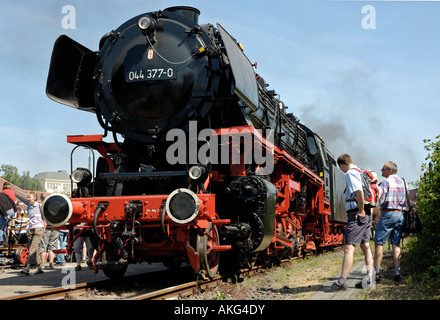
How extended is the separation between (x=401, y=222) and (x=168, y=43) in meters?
4.22

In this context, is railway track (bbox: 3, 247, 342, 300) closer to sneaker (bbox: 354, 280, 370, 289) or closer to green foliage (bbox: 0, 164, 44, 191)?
sneaker (bbox: 354, 280, 370, 289)

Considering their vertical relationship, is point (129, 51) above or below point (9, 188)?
above

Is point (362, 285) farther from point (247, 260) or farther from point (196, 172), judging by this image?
point (196, 172)

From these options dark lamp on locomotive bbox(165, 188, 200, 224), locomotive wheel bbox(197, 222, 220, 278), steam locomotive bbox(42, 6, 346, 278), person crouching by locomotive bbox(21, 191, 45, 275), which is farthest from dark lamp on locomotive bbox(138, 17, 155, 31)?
person crouching by locomotive bbox(21, 191, 45, 275)

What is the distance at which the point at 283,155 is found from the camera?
818 centimetres

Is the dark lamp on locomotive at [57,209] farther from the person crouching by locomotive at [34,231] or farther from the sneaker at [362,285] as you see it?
the sneaker at [362,285]

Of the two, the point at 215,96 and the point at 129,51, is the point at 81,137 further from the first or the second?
the point at 215,96

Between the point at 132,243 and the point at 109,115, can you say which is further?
the point at 109,115

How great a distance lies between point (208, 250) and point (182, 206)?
849 mm

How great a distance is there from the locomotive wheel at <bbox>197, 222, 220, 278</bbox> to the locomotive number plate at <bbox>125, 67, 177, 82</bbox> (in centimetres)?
218

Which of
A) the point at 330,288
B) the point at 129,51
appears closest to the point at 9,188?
the point at 129,51

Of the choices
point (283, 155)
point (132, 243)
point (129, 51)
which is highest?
point (129, 51)

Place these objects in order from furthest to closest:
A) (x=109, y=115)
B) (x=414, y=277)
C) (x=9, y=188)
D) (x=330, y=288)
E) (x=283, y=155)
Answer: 1. (x=9, y=188)
2. (x=283, y=155)
3. (x=109, y=115)
4. (x=414, y=277)
5. (x=330, y=288)

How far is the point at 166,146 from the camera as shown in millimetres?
7309
